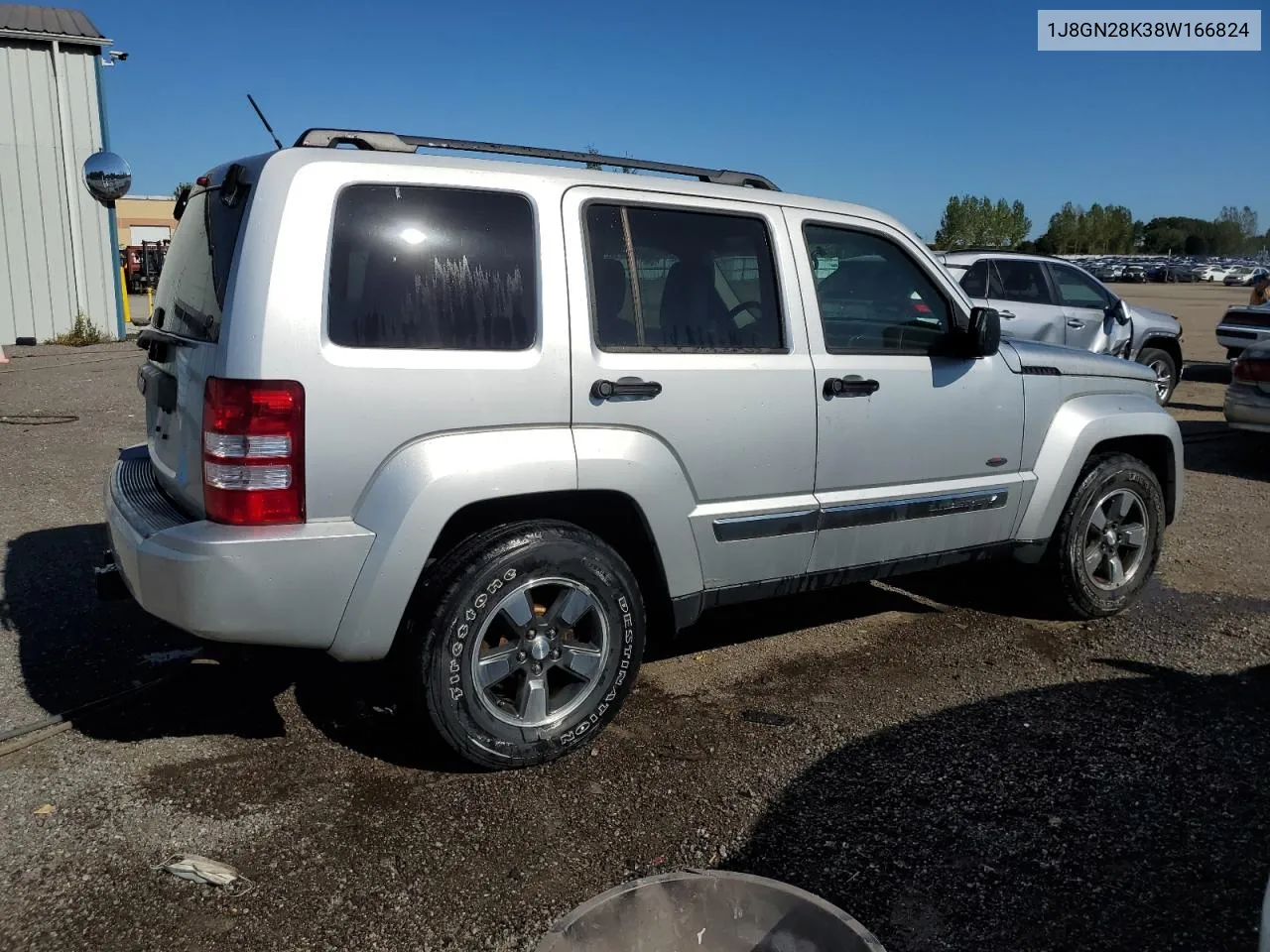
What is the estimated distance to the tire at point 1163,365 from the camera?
1249cm

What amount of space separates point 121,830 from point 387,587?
1.08 metres

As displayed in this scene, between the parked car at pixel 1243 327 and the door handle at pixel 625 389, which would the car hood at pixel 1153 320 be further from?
the door handle at pixel 625 389

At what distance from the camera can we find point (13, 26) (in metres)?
16.2

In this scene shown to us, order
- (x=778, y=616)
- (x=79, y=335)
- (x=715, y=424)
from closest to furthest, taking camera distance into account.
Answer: (x=715, y=424) → (x=778, y=616) → (x=79, y=335)

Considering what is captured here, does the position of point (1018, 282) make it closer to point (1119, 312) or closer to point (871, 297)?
point (1119, 312)

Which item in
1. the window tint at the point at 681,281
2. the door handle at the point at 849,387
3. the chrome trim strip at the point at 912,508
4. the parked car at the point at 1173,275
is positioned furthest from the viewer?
the parked car at the point at 1173,275

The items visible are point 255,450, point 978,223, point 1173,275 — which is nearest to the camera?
point 255,450

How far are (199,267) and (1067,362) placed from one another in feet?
12.1

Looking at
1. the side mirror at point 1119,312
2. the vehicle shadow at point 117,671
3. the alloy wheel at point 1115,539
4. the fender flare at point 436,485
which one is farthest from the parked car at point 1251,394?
the vehicle shadow at point 117,671

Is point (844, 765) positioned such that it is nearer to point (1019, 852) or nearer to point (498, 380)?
point (1019, 852)

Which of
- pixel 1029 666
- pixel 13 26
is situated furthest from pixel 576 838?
pixel 13 26

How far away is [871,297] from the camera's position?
4.25m

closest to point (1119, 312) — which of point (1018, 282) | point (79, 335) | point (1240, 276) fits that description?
point (1018, 282)

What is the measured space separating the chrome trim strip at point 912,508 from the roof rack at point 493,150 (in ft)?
4.41
